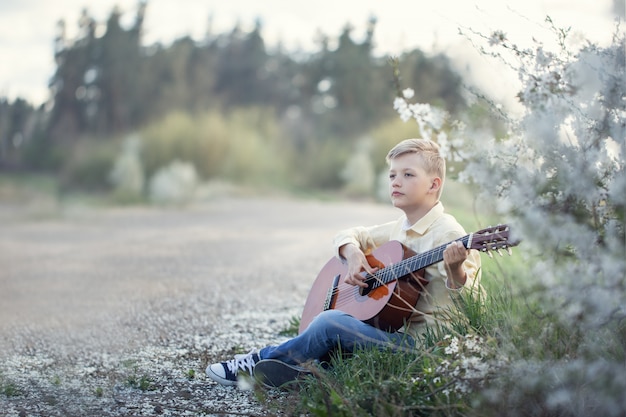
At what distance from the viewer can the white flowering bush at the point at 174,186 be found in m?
13.6

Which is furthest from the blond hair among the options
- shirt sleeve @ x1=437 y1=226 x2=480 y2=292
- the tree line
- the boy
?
the tree line

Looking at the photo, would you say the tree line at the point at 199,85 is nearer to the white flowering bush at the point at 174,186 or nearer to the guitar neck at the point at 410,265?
the white flowering bush at the point at 174,186

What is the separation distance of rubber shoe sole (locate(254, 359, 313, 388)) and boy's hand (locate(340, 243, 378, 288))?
0.46m

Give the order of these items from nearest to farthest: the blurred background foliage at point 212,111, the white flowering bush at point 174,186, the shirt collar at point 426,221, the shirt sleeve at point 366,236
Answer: the shirt collar at point 426,221
the shirt sleeve at point 366,236
the white flowering bush at point 174,186
the blurred background foliage at point 212,111

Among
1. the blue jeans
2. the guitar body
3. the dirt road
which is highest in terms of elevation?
the guitar body

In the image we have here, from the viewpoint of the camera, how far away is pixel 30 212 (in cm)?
1235

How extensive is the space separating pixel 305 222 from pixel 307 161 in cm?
716

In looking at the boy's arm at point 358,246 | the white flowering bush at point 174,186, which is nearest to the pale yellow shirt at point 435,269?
the boy's arm at point 358,246

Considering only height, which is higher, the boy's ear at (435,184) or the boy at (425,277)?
the boy's ear at (435,184)

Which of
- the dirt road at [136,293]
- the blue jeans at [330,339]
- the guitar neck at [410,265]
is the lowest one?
the dirt road at [136,293]

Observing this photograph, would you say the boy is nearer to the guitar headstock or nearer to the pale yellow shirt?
the pale yellow shirt

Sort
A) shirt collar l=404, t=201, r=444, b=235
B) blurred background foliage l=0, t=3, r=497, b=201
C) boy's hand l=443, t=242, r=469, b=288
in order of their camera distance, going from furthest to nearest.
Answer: blurred background foliage l=0, t=3, r=497, b=201 → shirt collar l=404, t=201, r=444, b=235 → boy's hand l=443, t=242, r=469, b=288

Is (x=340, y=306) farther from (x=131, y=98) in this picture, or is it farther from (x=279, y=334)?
(x=131, y=98)

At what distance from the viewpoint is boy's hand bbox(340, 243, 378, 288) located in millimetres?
3340
